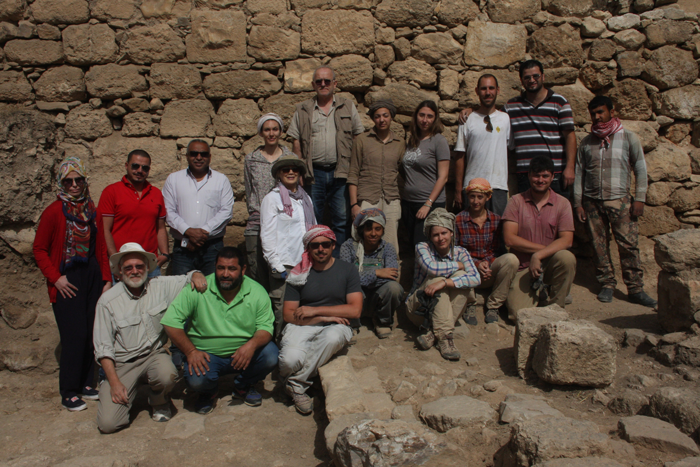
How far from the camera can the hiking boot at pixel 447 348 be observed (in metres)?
3.71

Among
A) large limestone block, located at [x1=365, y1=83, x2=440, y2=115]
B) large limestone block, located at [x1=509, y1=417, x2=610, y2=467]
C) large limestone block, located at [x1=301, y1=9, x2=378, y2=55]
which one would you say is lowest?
large limestone block, located at [x1=509, y1=417, x2=610, y2=467]

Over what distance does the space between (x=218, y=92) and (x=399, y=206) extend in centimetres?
213

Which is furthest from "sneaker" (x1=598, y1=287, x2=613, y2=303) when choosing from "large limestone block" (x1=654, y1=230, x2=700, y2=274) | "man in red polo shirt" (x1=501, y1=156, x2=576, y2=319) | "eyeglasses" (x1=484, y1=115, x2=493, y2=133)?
"eyeglasses" (x1=484, y1=115, x2=493, y2=133)

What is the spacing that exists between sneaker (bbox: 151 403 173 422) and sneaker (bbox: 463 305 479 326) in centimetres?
248

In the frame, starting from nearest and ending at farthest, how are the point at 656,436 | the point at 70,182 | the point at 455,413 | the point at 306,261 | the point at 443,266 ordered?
the point at 656,436, the point at 455,413, the point at 70,182, the point at 306,261, the point at 443,266

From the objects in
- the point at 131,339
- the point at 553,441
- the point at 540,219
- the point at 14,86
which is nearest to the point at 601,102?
the point at 540,219

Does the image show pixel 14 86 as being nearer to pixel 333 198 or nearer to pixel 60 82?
pixel 60 82

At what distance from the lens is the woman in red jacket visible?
3.43 meters

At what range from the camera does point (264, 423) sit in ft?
10.6

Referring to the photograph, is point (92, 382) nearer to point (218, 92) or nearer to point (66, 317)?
point (66, 317)

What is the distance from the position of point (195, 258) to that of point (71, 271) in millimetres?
908

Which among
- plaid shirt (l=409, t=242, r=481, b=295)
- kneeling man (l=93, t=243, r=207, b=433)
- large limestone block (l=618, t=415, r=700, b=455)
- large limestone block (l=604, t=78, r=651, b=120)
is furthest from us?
large limestone block (l=604, t=78, r=651, b=120)

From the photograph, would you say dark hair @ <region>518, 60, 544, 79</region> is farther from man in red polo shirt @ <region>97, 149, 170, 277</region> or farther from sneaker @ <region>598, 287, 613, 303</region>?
man in red polo shirt @ <region>97, 149, 170, 277</region>

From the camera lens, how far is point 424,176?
15.1ft
